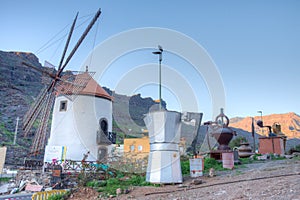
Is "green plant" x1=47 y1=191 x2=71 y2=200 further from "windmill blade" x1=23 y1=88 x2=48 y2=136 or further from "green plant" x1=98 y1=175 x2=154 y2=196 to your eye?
"windmill blade" x1=23 y1=88 x2=48 y2=136

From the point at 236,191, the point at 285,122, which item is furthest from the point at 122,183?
the point at 285,122

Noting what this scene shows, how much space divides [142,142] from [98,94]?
14.5 m

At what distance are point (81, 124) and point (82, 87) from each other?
8.41 feet

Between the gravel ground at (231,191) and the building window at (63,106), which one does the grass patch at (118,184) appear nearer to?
the gravel ground at (231,191)

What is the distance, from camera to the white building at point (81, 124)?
16609 millimetres

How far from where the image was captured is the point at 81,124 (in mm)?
16953

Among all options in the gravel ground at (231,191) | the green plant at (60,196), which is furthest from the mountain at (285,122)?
the green plant at (60,196)

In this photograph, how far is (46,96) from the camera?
64.1ft

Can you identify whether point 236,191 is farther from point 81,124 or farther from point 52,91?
point 52,91

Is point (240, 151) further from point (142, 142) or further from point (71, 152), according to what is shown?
point (142, 142)

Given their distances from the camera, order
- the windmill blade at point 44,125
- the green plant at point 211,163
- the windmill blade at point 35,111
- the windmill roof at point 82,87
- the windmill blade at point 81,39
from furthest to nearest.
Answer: the windmill blade at point 35,111 < the windmill blade at point 44,125 < the windmill blade at point 81,39 < the windmill roof at point 82,87 < the green plant at point 211,163

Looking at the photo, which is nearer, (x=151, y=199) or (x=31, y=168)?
(x=151, y=199)

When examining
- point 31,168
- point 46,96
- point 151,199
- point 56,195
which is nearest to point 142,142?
point 46,96

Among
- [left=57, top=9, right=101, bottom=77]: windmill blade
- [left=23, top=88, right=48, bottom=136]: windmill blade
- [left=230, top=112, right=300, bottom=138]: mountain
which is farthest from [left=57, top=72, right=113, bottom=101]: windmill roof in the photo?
[left=230, top=112, right=300, bottom=138]: mountain
